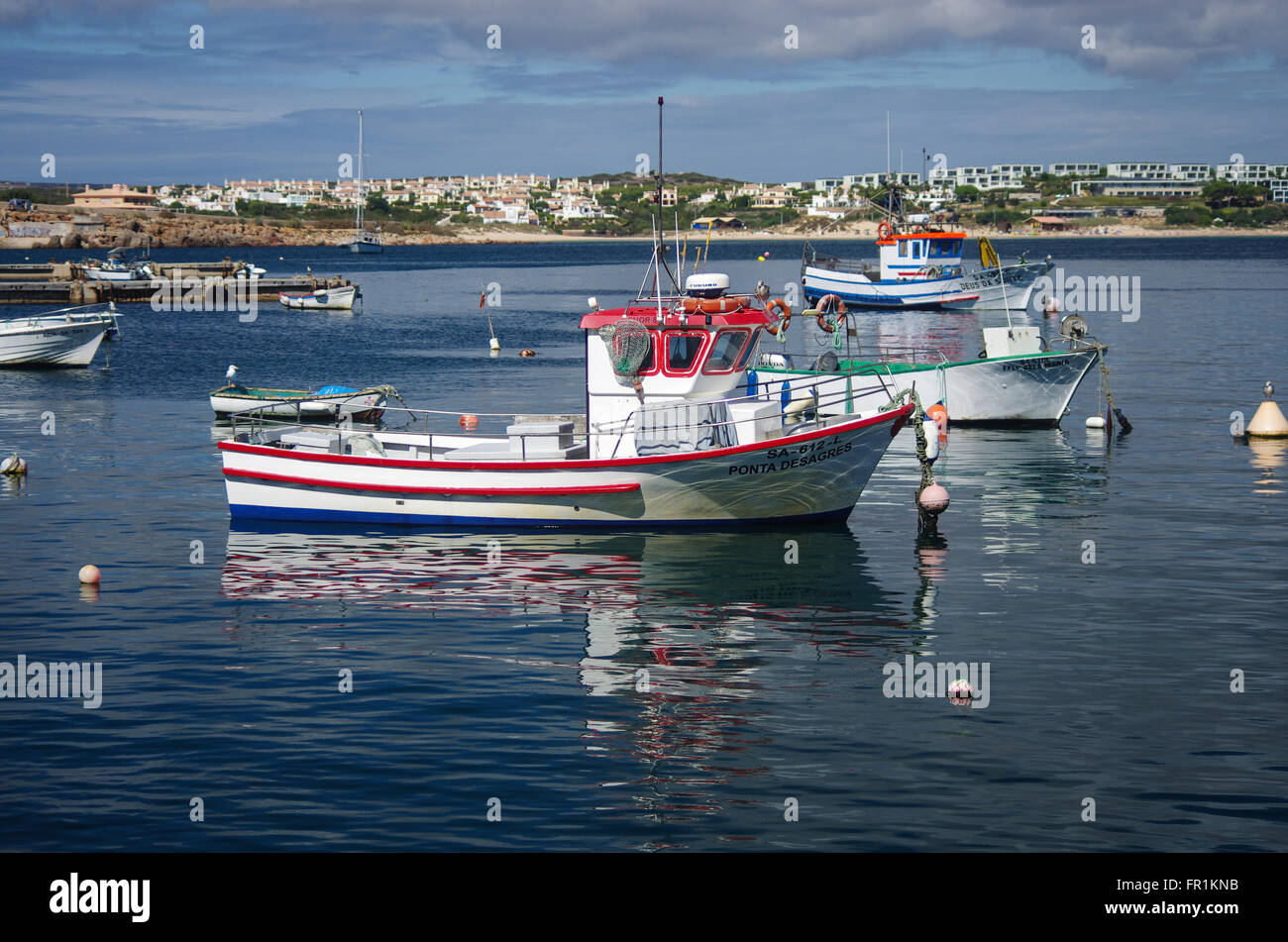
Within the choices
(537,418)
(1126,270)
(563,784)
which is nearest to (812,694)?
(563,784)

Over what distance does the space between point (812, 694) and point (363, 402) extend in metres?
25.7

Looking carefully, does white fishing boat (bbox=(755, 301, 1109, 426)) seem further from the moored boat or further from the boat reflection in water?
the boat reflection in water

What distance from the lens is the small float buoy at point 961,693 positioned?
54.4 feet

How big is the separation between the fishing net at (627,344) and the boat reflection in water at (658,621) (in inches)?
139

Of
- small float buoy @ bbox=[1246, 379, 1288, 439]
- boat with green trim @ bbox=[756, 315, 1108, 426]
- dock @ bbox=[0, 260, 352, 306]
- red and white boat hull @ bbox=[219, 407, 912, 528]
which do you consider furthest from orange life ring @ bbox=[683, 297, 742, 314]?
dock @ bbox=[0, 260, 352, 306]

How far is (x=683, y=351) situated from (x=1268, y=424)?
19619 millimetres

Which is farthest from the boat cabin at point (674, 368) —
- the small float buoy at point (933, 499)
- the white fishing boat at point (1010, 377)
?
the white fishing boat at point (1010, 377)

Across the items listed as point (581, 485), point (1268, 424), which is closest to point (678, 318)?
point (581, 485)

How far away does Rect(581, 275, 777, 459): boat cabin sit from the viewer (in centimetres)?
2700

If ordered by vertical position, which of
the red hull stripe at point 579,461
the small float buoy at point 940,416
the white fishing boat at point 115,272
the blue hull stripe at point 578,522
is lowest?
the blue hull stripe at point 578,522

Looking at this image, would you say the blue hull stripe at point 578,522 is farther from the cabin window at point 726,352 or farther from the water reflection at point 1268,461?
the water reflection at point 1268,461

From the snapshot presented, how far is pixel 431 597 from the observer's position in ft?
72.5
